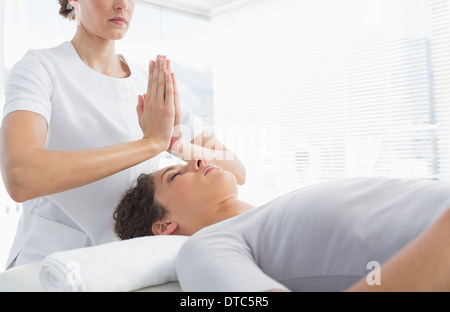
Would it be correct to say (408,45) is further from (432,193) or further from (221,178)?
(432,193)

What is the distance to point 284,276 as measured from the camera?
0.87 meters

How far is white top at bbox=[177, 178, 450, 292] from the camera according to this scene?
2.60 ft

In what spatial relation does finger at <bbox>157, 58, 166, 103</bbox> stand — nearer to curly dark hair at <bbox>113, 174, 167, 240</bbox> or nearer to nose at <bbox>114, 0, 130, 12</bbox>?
nose at <bbox>114, 0, 130, 12</bbox>

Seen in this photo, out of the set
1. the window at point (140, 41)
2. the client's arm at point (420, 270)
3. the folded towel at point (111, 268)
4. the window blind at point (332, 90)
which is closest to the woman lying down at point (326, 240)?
the client's arm at point (420, 270)

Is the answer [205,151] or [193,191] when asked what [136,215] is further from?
[205,151]

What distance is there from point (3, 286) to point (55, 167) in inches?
12.7

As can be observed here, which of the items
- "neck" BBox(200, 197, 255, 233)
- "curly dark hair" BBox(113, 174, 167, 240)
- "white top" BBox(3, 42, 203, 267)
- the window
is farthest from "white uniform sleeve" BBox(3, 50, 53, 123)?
the window

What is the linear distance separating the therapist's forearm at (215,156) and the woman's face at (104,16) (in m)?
0.44

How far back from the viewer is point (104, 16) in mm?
1439

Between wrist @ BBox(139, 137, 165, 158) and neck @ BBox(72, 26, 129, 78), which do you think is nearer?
wrist @ BBox(139, 137, 165, 158)

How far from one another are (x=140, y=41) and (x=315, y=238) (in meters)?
3.54

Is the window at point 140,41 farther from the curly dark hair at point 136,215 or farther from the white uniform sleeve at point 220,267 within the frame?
the white uniform sleeve at point 220,267

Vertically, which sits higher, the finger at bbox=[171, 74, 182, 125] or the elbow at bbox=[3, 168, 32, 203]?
the finger at bbox=[171, 74, 182, 125]

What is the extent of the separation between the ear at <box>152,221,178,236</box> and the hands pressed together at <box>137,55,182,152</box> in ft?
0.83
